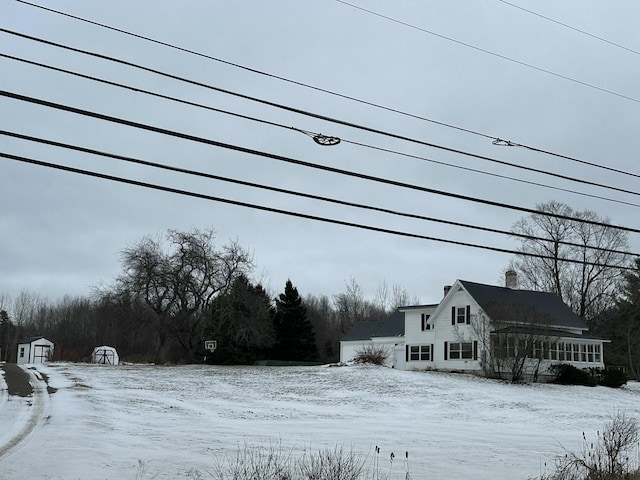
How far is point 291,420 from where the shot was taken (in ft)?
77.4

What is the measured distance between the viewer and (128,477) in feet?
43.3

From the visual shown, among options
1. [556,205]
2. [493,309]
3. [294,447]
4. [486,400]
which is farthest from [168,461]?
[556,205]

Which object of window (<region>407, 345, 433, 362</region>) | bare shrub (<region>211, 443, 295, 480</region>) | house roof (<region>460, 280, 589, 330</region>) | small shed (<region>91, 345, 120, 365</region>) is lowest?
bare shrub (<region>211, 443, 295, 480</region>)

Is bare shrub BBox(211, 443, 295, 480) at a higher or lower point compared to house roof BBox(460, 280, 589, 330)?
lower

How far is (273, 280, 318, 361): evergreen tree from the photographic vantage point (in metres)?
68.3

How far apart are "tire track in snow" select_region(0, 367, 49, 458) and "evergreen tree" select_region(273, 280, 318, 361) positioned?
38.7 m

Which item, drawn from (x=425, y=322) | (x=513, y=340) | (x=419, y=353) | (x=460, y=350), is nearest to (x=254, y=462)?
(x=513, y=340)

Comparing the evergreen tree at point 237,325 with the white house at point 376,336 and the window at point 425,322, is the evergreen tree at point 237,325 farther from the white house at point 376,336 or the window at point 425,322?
the window at point 425,322

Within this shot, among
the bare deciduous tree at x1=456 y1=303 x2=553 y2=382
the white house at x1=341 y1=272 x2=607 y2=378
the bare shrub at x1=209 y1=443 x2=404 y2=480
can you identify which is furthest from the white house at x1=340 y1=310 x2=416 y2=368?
the bare shrub at x1=209 y1=443 x2=404 y2=480

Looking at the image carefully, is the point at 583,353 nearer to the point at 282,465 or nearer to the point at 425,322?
the point at 425,322

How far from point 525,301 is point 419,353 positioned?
806 centimetres

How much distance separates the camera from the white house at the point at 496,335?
41.9 m

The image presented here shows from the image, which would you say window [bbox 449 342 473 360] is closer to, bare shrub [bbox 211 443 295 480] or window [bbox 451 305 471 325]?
window [bbox 451 305 471 325]

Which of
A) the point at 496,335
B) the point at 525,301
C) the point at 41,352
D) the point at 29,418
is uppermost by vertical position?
the point at 525,301
